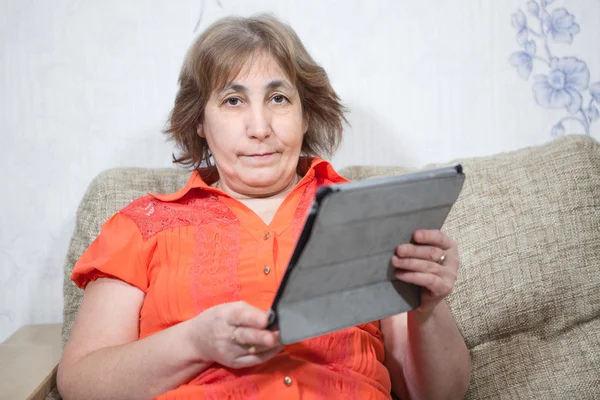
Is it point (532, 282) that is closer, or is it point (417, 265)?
point (417, 265)

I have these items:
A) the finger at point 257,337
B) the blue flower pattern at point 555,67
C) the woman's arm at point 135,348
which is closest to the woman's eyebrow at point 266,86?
the woman's arm at point 135,348

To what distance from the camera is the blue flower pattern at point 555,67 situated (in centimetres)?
175

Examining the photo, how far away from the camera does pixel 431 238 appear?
938mm

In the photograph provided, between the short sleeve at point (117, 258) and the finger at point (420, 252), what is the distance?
0.52 m

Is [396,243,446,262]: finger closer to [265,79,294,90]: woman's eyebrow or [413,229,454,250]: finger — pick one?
[413,229,454,250]: finger

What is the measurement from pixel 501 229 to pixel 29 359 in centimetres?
106

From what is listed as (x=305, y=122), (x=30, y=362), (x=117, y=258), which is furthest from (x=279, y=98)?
(x=30, y=362)

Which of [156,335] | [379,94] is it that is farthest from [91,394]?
[379,94]

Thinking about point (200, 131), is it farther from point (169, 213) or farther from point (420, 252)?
point (420, 252)

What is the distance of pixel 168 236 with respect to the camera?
1.21 m

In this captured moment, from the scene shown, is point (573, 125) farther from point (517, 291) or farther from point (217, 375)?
point (217, 375)

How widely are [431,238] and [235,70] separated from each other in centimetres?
55

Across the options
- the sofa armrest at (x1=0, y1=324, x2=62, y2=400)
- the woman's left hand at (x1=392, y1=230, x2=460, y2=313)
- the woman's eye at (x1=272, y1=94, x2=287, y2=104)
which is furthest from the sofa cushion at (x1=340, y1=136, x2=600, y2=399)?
the sofa armrest at (x1=0, y1=324, x2=62, y2=400)

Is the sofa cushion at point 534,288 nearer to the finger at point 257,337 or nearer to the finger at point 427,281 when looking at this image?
the finger at point 427,281
